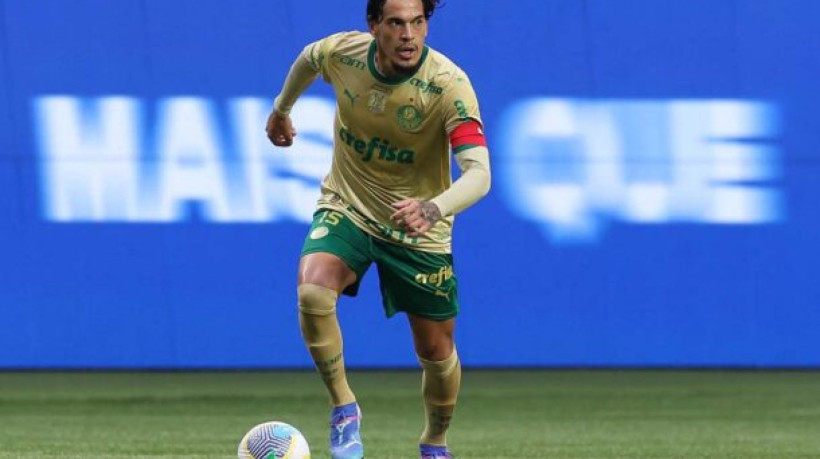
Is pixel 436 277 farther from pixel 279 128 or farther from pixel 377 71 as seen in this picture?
pixel 279 128

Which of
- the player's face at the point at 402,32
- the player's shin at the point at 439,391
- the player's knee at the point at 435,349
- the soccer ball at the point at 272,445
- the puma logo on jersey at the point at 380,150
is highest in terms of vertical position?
the player's face at the point at 402,32

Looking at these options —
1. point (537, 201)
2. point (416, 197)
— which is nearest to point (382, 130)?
point (416, 197)

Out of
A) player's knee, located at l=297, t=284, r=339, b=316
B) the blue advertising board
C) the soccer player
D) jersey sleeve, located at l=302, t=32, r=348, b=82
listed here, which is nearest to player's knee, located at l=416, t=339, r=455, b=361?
the soccer player

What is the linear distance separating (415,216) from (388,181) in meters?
0.96

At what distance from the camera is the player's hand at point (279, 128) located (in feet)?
28.2

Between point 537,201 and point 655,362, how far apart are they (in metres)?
1.60

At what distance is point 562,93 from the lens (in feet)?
48.1

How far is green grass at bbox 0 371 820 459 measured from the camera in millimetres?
10391

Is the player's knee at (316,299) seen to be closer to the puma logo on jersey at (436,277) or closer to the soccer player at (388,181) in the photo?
the soccer player at (388,181)

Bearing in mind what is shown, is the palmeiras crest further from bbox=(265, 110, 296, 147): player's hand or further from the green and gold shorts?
bbox=(265, 110, 296, 147): player's hand

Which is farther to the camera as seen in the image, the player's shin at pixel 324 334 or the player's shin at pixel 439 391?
the player's shin at pixel 439 391

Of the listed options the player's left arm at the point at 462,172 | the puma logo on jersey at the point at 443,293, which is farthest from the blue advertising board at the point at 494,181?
the player's left arm at the point at 462,172

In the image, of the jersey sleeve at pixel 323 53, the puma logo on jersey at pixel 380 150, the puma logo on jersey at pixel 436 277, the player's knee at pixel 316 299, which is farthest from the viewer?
the jersey sleeve at pixel 323 53

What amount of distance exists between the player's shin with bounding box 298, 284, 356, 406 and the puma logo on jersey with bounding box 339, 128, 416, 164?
62 cm
